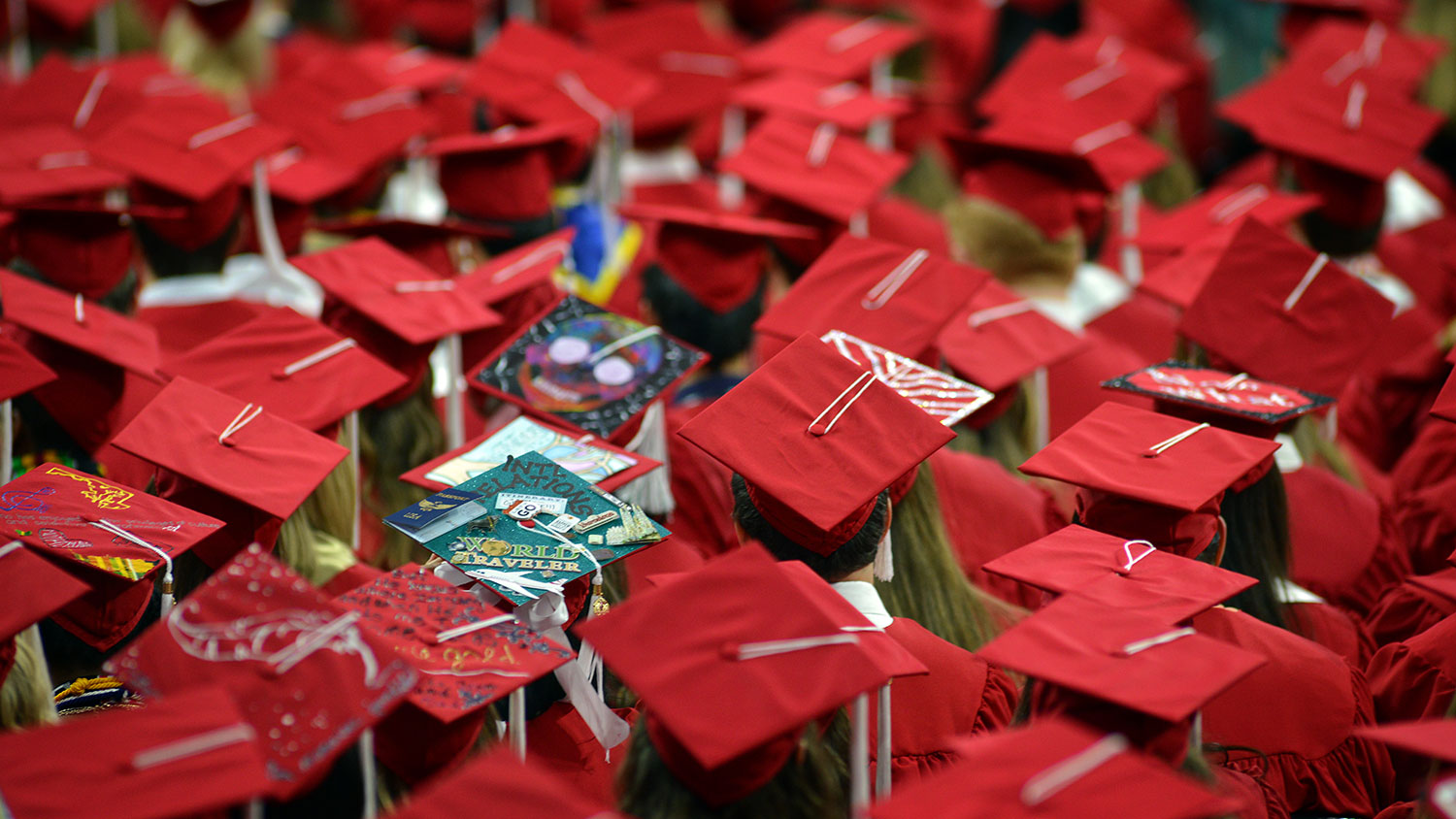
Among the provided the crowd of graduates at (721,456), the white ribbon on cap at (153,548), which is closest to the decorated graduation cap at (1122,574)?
the crowd of graduates at (721,456)

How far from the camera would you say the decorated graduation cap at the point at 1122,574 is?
6.45ft

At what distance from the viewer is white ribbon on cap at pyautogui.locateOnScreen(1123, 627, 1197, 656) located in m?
1.81

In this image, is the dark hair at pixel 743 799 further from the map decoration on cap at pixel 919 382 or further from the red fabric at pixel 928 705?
the map decoration on cap at pixel 919 382

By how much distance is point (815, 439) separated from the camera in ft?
7.45

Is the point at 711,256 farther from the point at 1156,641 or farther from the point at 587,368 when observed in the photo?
the point at 1156,641

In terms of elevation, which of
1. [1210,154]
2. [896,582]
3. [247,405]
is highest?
[247,405]

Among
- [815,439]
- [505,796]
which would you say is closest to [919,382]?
[815,439]

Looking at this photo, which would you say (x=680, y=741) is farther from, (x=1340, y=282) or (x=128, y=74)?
(x=128, y=74)

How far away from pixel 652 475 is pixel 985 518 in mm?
780

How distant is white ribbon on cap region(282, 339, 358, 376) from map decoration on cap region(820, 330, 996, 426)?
106 centimetres

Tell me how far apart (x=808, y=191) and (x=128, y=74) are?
318 cm

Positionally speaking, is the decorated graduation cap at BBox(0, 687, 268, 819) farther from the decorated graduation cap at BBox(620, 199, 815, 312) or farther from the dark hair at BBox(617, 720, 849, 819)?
the decorated graduation cap at BBox(620, 199, 815, 312)

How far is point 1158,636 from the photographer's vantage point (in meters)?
1.85

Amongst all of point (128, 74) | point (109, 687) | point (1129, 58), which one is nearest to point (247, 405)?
point (109, 687)
